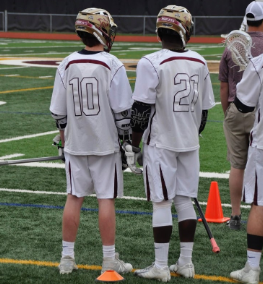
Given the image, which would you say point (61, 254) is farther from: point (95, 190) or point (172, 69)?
point (172, 69)

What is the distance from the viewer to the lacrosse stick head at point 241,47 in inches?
201

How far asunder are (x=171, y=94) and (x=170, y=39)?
38 cm

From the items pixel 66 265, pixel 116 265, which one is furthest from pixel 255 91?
pixel 66 265

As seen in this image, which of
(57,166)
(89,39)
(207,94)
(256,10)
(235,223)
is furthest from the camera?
(57,166)

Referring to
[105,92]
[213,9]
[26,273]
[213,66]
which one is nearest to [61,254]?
[26,273]

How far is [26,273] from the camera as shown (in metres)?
5.21

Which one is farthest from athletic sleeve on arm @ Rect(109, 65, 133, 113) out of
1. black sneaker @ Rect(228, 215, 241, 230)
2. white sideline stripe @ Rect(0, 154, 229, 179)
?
white sideline stripe @ Rect(0, 154, 229, 179)

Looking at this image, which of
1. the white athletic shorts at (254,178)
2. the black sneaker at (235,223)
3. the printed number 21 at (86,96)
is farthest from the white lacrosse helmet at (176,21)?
the black sneaker at (235,223)

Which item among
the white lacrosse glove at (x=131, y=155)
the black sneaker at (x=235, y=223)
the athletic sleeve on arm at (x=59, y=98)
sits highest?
the athletic sleeve on arm at (x=59, y=98)

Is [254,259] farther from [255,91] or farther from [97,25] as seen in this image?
[97,25]

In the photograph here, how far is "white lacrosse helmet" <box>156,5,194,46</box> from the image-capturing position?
16.2 feet

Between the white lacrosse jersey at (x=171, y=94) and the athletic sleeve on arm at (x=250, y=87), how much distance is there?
1.01 ft

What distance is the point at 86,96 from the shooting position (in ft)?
16.4

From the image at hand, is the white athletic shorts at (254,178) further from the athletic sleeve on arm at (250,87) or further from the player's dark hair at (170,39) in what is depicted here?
the player's dark hair at (170,39)
